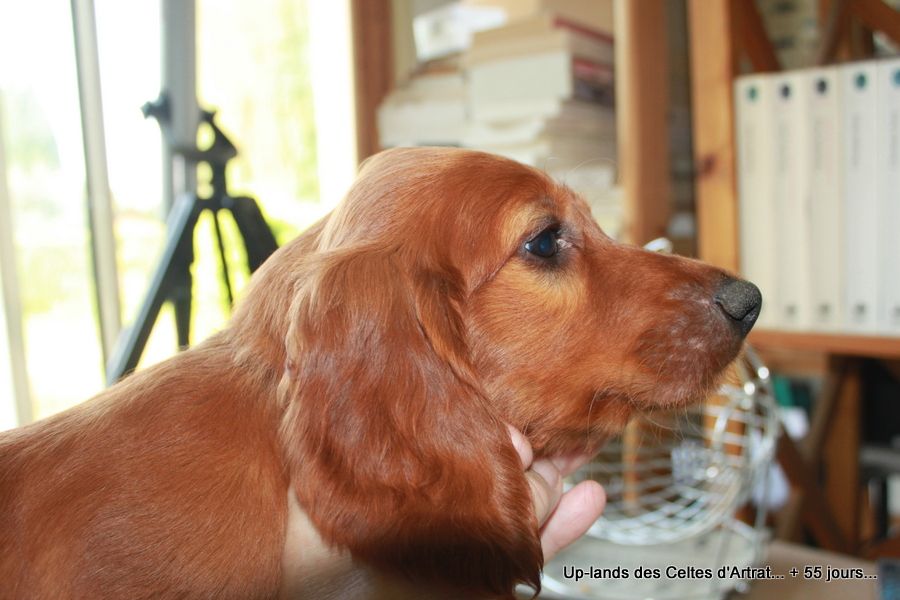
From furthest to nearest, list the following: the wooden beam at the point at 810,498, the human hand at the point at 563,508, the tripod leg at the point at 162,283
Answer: the wooden beam at the point at 810,498, the tripod leg at the point at 162,283, the human hand at the point at 563,508

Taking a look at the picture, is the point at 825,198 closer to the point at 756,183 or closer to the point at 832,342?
the point at 756,183

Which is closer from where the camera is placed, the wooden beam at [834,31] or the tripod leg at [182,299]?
the tripod leg at [182,299]

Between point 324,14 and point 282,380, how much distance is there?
1566 mm

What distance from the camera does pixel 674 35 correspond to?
6.33 feet

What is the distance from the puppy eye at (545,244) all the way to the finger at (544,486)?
10.4 inches

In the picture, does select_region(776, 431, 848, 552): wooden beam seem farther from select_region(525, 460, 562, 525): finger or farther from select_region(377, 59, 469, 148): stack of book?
select_region(377, 59, 469, 148): stack of book

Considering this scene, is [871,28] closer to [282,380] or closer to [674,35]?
[674,35]

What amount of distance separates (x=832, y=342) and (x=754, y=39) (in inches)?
25.5

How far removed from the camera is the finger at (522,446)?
31.8 inches

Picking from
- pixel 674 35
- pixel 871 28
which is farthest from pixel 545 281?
pixel 871 28

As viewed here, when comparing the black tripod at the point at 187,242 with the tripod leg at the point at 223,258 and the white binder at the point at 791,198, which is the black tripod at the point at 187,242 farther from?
the white binder at the point at 791,198

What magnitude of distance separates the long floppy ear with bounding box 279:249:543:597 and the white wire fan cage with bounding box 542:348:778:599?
0.33 metres

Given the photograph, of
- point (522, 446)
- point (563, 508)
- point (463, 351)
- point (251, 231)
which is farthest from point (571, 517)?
point (251, 231)

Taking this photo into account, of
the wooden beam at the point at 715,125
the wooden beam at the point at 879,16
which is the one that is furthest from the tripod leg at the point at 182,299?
the wooden beam at the point at 879,16
